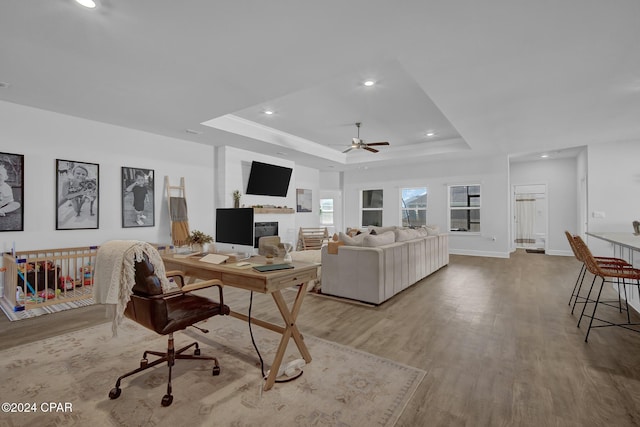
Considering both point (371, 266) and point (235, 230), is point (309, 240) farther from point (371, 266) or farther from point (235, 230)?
point (235, 230)

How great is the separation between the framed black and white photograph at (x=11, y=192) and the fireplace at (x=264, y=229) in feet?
13.3

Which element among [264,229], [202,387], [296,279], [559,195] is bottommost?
[202,387]

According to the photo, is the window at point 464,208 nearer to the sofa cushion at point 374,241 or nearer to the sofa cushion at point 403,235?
the sofa cushion at point 403,235

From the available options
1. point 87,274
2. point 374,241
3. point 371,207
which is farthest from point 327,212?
point 87,274

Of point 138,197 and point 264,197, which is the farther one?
point 264,197

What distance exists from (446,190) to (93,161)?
8.00 meters

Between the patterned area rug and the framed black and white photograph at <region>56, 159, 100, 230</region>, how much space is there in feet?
7.55

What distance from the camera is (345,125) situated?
5938 millimetres

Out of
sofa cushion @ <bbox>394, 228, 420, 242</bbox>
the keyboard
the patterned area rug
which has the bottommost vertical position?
the patterned area rug

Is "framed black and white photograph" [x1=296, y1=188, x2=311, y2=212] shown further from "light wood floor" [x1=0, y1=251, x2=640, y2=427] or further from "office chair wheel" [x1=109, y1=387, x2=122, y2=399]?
"office chair wheel" [x1=109, y1=387, x2=122, y2=399]

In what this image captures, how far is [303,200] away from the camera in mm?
9078

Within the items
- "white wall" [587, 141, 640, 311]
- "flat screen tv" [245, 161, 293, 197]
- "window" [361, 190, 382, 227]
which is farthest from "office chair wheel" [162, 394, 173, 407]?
"window" [361, 190, 382, 227]

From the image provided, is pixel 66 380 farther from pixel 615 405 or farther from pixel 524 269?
pixel 524 269

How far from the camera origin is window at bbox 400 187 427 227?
8.86 metres
